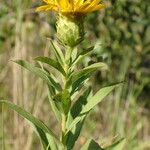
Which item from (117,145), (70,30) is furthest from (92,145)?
(70,30)

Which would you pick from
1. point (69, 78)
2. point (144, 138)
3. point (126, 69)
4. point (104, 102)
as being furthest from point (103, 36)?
point (69, 78)

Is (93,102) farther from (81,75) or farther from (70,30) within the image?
(70,30)

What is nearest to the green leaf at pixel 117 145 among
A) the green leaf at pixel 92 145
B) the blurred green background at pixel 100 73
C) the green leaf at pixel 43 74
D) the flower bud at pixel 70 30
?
the green leaf at pixel 92 145

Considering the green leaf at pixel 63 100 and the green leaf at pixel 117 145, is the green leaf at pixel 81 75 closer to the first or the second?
the green leaf at pixel 63 100

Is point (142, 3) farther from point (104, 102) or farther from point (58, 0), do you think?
point (58, 0)

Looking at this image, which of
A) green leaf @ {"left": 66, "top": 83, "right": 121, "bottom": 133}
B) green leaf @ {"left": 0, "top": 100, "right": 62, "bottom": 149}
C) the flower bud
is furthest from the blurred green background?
the flower bud
